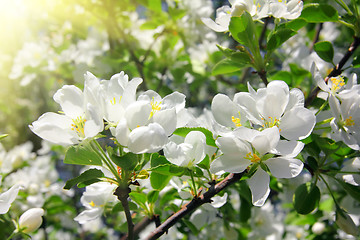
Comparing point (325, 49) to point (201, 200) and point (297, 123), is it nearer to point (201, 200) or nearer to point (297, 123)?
point (297, 123)

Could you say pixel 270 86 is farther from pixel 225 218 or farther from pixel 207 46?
pixel 207 46

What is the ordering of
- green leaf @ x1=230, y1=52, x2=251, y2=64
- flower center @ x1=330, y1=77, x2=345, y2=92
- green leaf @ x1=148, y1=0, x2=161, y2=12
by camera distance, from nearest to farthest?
flower center @ x1=330, y1=77, x2=345, y2=92 → green leaf @ x1=230, y1=52, x2=251, y2=64 → green leaf @ x1=148, y1=0, x2=161, y2=12

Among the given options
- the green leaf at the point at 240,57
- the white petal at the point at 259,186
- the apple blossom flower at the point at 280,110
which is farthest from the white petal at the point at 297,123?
the green leaf at the point at 240,57

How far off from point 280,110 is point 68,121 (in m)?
0.52

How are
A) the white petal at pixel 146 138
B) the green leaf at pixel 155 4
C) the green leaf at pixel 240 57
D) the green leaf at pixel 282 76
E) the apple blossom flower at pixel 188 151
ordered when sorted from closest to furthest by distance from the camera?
1. the white petal at pixel 146 138
2. the apple blossom flower at pixel 188 151
3. the green leaf at pixel 240 57
4. the green leaf at pixel 282 76
5. the green leaf at pixel 155 4

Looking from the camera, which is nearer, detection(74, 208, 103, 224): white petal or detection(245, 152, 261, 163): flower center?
detection(245, 152, 261, 163): flower center

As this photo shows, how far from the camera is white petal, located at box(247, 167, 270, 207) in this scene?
0.80 meters

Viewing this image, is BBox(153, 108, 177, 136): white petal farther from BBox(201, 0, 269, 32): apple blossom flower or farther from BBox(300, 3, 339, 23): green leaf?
BBox(300, 3, 339, 23): green leaf

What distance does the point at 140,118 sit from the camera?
76cm

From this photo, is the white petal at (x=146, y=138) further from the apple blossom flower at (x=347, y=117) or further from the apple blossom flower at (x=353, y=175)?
the apple blossom flower at (x=353, y=175)

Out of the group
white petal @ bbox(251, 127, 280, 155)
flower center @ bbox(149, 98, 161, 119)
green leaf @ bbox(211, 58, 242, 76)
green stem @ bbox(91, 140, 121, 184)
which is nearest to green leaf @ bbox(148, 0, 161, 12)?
green leaf @ bbox(211, 58, 242, 76)

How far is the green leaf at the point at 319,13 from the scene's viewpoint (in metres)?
1.09

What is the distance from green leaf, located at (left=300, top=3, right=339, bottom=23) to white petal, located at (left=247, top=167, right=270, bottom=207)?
0.59 meters

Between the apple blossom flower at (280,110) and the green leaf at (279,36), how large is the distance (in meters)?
0.24
